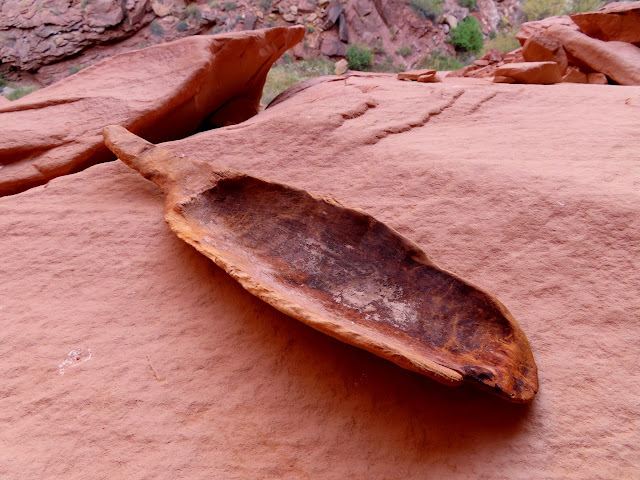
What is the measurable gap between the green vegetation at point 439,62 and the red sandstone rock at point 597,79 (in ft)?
23.1

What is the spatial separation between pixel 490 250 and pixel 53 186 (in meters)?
2.15

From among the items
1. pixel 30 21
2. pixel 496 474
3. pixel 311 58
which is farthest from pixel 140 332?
pixel 30 21

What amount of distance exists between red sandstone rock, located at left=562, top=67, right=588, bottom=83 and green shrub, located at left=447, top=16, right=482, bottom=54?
8.00 meters

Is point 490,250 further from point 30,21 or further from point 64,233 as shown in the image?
point 30,21

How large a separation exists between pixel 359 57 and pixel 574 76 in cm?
735

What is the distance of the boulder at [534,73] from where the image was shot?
3.98 m

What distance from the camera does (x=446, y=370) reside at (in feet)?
3.64

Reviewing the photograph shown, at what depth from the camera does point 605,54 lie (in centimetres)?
464

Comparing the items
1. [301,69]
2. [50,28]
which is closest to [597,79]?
[301,69]

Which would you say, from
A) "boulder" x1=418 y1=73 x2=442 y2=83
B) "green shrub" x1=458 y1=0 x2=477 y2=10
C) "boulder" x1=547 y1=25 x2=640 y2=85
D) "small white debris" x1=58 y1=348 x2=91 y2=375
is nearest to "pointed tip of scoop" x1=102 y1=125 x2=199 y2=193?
"small white debris" x1=58 y1=348 x2=91 y2=375

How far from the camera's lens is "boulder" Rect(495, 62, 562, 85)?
3980 millimetres

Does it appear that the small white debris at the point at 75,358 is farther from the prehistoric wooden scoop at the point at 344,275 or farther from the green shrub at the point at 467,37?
the green shrub at the point at 467,37

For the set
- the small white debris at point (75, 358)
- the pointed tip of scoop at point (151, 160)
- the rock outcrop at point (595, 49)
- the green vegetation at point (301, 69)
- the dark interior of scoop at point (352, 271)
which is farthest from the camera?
the green vegetation at point (301, 69)

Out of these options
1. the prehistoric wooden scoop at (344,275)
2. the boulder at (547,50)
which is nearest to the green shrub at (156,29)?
the boulder at (547,50)
